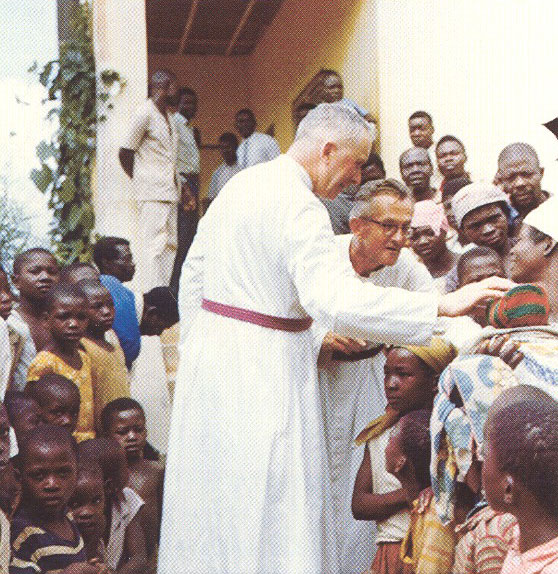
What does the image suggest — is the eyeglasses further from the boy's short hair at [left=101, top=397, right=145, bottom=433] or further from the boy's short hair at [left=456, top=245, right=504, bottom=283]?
the boy's short hair at [left=101, top=397, right=145, bottom=433]

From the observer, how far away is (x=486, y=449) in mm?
2602

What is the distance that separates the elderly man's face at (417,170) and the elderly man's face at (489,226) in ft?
6.46

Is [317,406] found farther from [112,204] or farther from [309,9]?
[309,9]

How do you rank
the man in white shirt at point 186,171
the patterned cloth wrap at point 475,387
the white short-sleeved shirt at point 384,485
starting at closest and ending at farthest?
the patterned cloth wrap at point 475,387 → the white short-sleeved shirt at point 384,485 → the man in white shirt at point 186,171

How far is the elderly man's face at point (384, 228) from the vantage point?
14.9 feet

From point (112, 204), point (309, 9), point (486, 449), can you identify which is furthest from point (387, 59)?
point (486, 449)

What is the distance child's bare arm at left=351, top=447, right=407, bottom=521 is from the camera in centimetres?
412

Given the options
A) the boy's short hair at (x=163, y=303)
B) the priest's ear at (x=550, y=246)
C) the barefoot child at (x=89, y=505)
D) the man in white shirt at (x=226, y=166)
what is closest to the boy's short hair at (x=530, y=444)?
the priest's ear at (x=550, y=246)

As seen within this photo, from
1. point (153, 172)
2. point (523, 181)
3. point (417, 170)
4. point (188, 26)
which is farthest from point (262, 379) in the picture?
point (188, 26)

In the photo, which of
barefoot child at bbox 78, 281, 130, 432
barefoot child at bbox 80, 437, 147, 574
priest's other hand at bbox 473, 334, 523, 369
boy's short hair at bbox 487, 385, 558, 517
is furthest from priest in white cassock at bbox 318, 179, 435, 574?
boy's short hair at bbox 487, 385, 558, 517

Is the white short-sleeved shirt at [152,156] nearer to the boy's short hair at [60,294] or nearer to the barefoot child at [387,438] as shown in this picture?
the boy's short hair at [60,294]

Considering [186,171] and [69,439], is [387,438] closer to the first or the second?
[69,439]

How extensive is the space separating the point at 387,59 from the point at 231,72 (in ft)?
16.9

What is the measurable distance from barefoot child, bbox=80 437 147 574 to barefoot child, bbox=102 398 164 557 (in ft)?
1.11
